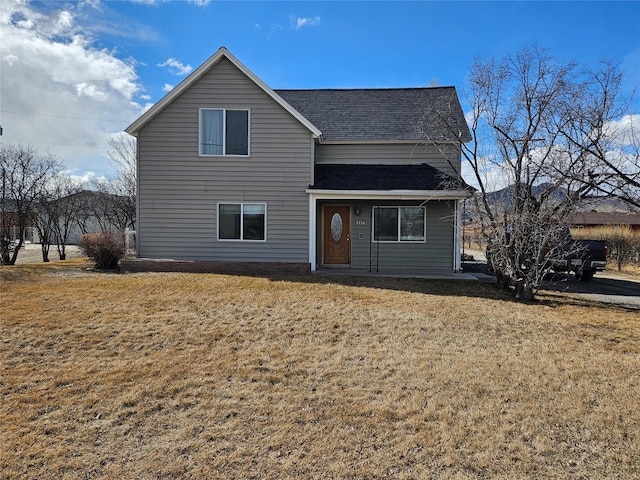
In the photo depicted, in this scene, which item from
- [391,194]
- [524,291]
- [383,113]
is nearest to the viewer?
[524,291]

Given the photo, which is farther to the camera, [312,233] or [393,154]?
[393,154]

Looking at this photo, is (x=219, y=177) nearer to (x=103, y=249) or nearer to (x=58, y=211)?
(x=103, y=249)

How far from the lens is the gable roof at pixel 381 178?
12344 millimetres

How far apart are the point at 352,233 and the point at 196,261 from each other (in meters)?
5.48

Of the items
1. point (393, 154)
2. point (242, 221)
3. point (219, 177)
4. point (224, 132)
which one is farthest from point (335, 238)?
point (224, 132)

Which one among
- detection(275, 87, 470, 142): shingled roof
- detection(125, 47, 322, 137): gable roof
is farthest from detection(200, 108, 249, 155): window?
detection(275, 87, 470, 142): shingled roof

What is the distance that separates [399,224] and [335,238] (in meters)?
2.36

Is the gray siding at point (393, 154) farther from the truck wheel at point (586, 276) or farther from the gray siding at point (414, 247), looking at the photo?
the truck wheel at point (586, 276)

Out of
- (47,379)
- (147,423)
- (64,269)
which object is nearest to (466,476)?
(147,423)

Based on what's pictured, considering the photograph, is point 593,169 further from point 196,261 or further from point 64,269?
point 64,269

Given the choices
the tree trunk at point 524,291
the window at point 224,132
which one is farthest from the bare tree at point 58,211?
the tree trunk at point 524,291

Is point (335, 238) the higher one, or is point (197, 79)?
point (197, 79)

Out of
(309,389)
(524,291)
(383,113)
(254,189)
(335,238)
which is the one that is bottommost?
(309,389)

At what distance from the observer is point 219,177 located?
12656 mm
